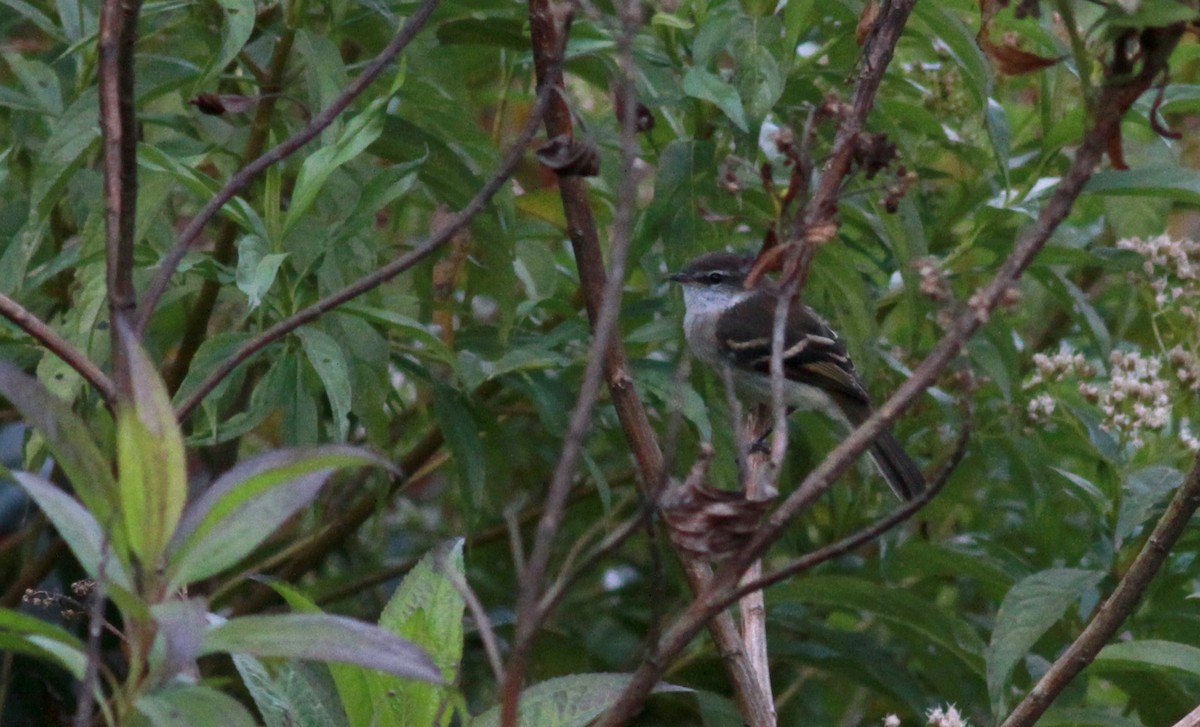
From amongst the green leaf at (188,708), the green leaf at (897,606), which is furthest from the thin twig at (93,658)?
the green leaf at (897,606)

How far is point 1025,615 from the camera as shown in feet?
7.91

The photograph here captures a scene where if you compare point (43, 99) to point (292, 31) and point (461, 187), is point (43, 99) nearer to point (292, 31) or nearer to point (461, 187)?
point (292, 31)

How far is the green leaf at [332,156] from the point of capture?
7.38 feet

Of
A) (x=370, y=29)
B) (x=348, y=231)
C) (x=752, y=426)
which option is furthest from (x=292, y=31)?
(x=752, y=426)

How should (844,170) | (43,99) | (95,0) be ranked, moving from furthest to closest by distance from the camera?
1. (95,0)
2. (43,99)
3. (844,170)

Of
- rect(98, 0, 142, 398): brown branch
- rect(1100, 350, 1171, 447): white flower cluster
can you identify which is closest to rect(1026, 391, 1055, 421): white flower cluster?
rect(1100, 350, 1171, 447): white flower cluster

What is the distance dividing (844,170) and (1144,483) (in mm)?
1423

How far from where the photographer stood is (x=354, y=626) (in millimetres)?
1229

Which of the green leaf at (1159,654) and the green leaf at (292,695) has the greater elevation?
the green leaf at (292,695)

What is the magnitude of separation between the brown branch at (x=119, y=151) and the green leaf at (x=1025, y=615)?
154 centimetres

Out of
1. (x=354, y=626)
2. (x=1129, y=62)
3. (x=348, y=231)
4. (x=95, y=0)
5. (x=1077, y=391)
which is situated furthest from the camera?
(x=1077, y=391)

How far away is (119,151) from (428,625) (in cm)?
68

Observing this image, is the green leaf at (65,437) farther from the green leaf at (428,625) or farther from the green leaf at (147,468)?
the green leaf at (428,625)

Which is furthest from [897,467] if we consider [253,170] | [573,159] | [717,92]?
[253,170]
